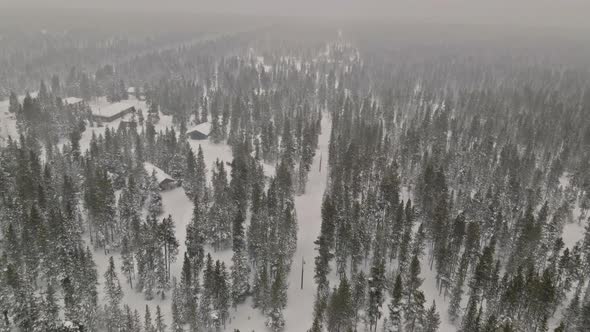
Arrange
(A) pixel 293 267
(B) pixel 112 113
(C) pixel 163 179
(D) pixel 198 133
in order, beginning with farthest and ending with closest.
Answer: (B) pixel 112 113 → (D) pixel 198 133 → (C) pixel 163 179 → (A) pixel 293 267

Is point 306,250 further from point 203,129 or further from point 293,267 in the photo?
point 203,129

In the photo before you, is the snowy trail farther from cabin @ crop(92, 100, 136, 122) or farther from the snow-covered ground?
cabin @ crop(92, 100, 136, 122)

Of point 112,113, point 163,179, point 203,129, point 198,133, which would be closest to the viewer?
point 163,179

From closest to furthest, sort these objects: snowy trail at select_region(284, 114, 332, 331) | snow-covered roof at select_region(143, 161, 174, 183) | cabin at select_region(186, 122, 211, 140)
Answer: snowy trail at select_region(284, 114, 332, 331) → snow-covered roof at select_region(143, 161, 174, 183) → cabin at select_region(186, 122, 211, 140)

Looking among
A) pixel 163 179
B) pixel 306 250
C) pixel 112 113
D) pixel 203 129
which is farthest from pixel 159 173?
pixel 112 113

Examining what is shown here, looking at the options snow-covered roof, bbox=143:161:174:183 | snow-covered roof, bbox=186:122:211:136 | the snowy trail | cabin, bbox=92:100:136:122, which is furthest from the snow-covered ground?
cabin, bbox=92:100:136:122

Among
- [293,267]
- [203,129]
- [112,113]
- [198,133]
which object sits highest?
[112,113]

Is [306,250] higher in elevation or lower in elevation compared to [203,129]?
lower

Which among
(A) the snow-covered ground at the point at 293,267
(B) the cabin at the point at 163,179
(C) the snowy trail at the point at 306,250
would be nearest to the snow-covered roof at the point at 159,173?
(B) the cabin at the point at 163,179

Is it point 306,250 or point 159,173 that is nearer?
point 306,250
